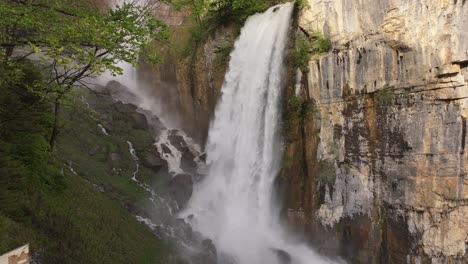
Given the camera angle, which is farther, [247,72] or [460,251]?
[247,72]

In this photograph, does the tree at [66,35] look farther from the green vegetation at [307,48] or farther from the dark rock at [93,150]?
the dark rock at [93,150]

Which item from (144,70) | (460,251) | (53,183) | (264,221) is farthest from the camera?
(144,70)

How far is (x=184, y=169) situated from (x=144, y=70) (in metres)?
11.1

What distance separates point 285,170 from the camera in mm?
14961

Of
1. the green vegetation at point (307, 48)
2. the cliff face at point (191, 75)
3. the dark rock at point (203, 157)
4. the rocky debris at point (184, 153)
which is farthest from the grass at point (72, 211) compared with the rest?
the green vegetation at point (307, 48)

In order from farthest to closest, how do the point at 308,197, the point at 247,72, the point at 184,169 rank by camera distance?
the point at 184,169
the point at 247,72
the point at 308,197

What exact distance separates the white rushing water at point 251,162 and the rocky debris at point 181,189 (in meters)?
0.47

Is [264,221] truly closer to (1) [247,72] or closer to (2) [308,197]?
(2) [308,197]

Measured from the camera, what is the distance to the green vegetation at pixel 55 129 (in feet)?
20.6

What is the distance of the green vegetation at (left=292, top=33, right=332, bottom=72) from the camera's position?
13.6 meters

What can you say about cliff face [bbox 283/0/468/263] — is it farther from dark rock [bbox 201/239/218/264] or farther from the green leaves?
the green leaves

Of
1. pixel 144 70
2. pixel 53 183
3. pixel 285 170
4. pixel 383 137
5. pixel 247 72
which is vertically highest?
pixel 144 70

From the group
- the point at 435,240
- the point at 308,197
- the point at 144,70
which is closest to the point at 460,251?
the point at 435,240

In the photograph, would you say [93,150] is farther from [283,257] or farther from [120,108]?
[283,257]
